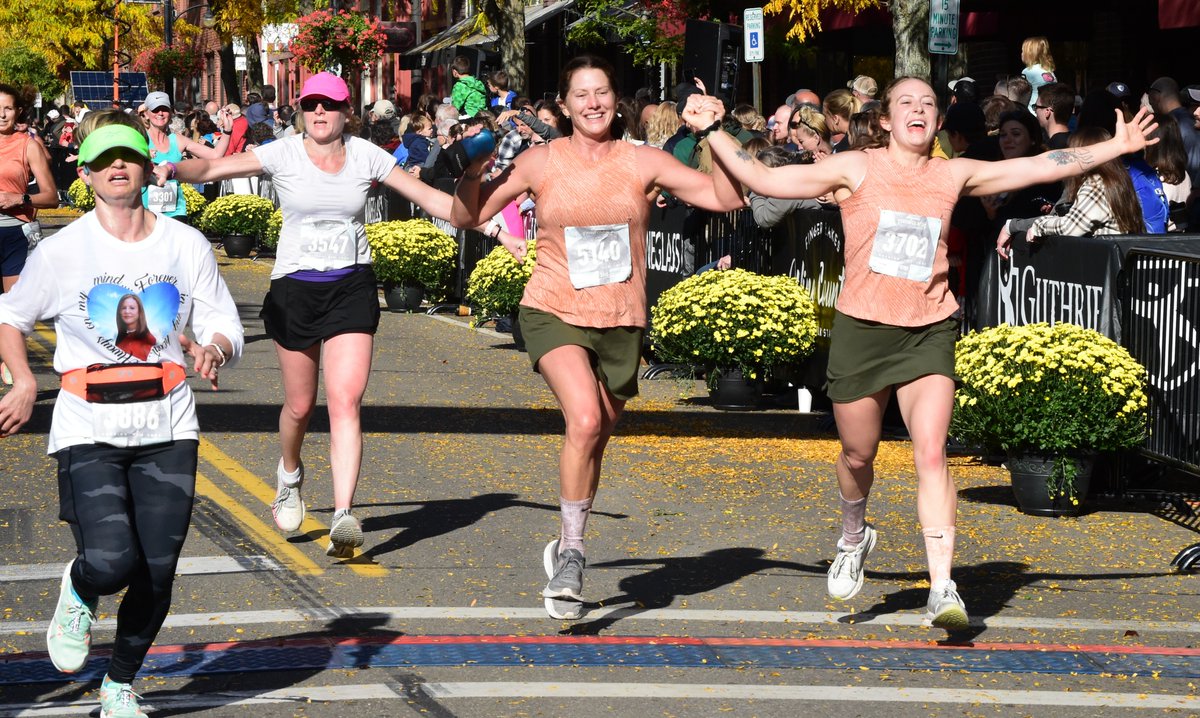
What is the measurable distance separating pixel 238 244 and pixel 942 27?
1445cm

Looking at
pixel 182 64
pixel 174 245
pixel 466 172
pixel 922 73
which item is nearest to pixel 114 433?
pixel 174 245

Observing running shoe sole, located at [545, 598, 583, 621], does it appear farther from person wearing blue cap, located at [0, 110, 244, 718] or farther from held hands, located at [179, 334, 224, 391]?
held hands, located at [179, 334, 224, 391]

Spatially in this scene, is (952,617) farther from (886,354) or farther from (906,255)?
(906,255)

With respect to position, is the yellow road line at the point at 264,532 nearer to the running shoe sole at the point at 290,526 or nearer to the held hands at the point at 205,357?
the running shoe sole at the point at 290,526

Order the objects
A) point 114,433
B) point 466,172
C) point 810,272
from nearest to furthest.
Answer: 1. point 114,433
2. point 466,172
3. point 810,272

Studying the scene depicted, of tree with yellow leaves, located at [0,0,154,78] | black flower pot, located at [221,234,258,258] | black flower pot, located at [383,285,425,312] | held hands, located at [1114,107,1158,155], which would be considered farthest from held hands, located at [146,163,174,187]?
tree with yellow leaves, located at [0,0,154,78]

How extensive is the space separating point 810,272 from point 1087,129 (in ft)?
12.5

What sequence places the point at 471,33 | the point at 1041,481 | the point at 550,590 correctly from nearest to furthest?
the point at 550,590
the point at 1041,481
the point at 471,33

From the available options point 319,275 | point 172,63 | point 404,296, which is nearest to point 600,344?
point 319,275

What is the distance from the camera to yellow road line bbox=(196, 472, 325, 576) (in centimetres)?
787

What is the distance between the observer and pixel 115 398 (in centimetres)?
531

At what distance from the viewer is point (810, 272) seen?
1308 cm

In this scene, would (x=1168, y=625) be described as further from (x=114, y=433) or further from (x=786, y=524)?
(x=114, y=433)

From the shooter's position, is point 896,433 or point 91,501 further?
point 896,433
